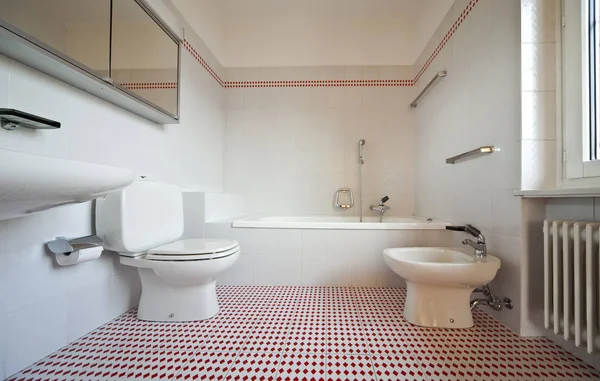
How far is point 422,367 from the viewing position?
104 centimetres

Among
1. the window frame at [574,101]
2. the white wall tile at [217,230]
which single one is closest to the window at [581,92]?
the window frame at [574,101]

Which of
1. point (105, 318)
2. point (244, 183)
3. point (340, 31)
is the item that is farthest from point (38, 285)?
point (340, 31)

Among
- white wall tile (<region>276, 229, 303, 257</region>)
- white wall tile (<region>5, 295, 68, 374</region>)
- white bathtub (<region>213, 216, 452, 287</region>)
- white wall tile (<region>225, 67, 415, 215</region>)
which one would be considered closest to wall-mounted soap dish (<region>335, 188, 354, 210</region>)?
white wall tile (<region>225, 67, 415, 215</region>)

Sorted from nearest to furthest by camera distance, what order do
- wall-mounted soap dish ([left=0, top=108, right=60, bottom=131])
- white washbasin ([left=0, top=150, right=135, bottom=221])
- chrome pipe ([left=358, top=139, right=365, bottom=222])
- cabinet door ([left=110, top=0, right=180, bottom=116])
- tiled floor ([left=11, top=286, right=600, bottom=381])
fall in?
white washbasin ([left=0, top=150, right=135, bottom=221]) → wall-mounted soap dish ([left=0, top=108, right=60, bottom=131]) → tiled floor ([left=11, top=286, right=600, bottom=381]) → cabinet door ([left=110, top=0, right=180, bottom=116]) → chrome pipe ([left=358, top=139, right=365, bottom=222])

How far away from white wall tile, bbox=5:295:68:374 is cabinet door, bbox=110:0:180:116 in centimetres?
109

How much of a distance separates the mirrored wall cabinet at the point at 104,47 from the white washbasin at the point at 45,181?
562 millimetres

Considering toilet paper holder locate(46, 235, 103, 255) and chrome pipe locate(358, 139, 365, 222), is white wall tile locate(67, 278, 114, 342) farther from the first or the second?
chrome pipe locate(358, 139, 365, 222)

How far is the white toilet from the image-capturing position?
1294mm

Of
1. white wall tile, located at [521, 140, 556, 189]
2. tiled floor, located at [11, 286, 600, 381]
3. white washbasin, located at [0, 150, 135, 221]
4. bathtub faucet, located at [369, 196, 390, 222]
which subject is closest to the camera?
white washbasin, located at [0, 150, 135, 221]

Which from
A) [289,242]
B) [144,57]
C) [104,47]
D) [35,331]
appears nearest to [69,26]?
[104,47]

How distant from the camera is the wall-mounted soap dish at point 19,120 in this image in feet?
2.88

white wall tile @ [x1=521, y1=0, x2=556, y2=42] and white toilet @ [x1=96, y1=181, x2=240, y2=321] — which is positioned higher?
white wall tile @ [x1=521, y1=0, x2=556, y2=42]

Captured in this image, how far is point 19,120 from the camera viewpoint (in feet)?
3.01

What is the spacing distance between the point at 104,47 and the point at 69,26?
185 millimetres
